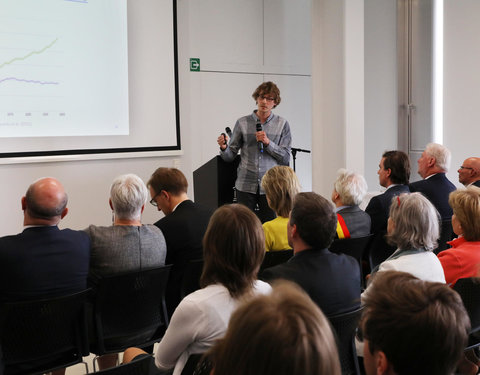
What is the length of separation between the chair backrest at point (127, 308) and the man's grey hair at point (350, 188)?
1.38 meters

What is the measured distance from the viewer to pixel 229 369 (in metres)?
0.91

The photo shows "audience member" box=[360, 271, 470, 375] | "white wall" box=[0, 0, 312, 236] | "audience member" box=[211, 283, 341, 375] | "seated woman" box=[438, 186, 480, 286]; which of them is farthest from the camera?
"white wall" box=[0, 0, 312, 236]

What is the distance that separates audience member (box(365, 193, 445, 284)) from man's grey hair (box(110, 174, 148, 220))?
1303mm

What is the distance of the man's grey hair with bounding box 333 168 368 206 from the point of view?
371 cm

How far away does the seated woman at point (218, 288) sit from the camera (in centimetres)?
192

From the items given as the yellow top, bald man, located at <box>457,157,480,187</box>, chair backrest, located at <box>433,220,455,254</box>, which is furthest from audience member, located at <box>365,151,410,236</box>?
the yellow top

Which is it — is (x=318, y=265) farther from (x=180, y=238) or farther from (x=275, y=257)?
(x=180, y=238)

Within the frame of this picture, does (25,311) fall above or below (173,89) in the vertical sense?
below

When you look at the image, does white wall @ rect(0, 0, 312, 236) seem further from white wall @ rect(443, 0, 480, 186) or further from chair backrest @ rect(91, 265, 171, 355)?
chair backrest @ rect(91, 265, 171, 355)

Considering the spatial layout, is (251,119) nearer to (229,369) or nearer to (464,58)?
(464,58)

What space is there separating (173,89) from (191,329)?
15.8 feet

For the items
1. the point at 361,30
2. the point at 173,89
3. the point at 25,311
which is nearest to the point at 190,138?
the point at 173,89

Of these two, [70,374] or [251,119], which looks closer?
[70,374]

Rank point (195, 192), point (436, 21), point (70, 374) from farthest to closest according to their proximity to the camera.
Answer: point (436, 21), point (195, 192), point (70, 374)
